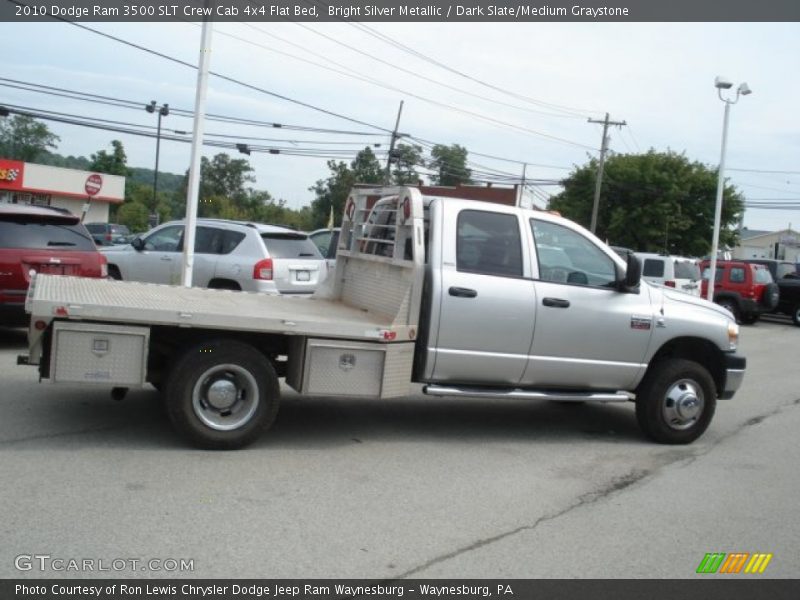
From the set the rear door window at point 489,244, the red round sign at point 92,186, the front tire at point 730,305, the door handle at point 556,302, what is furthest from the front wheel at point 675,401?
the red round sign at point 92,186

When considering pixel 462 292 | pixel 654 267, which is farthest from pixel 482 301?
pixel 654 267

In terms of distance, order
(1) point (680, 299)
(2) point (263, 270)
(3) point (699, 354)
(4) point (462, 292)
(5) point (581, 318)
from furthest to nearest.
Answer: (2) point (263, 270) → (3) point (699, 354) → (1) point (680, 299) → (5) point (581, 318) → (4) point (462, 292)

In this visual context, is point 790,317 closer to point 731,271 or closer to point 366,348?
point 731,271

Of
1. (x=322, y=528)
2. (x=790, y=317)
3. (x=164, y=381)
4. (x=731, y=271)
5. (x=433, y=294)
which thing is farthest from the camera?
(x=790, y=317)

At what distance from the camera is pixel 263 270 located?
1238 cm

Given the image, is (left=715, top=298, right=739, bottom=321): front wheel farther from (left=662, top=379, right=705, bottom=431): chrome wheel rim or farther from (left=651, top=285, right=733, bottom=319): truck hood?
(left=662, top=379, right=705, bottom=431): chrome wheel rim

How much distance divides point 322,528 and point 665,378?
13.5 ft

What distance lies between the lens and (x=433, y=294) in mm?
7074

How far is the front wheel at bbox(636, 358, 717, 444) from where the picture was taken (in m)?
7.91

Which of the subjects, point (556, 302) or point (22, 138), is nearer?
point (556, 302)

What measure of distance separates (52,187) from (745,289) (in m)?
44.7

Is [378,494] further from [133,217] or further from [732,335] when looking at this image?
[133,217]

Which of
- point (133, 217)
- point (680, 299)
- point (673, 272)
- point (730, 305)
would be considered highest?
point (133, 217)

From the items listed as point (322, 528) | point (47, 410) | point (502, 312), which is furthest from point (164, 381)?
point (502, 312)
